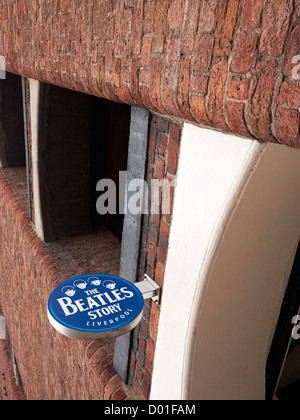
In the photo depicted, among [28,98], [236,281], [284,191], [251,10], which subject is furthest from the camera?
[28,98]

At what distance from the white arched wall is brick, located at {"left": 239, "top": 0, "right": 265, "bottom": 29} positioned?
393 mm

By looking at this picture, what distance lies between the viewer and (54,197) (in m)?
4.16

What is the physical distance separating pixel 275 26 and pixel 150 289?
1475mm

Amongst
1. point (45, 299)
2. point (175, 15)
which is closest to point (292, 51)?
point (175, 15)

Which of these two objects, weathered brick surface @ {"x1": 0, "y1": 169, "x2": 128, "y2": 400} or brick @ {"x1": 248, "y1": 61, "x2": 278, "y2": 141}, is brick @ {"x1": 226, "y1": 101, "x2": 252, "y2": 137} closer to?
brick @ {"x1": 248, "y1": 61, "x2": 278, "y2": 141}

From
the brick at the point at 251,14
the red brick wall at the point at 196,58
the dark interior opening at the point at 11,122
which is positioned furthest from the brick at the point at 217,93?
the dark interior opening at the point at 11,122

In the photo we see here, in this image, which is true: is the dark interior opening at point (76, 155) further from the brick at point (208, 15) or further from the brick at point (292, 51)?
the brick at point (292, 51)

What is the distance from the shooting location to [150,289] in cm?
201

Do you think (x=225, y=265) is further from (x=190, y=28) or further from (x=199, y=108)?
(x=190, y=28)

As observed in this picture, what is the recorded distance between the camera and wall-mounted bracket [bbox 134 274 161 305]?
1970 millimetres

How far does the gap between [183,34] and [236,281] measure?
1145 millimetres

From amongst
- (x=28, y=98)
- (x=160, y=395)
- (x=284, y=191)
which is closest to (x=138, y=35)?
(x=284, y=191)

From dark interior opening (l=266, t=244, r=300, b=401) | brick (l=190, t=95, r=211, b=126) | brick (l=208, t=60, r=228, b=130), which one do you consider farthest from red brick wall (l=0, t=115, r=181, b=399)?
dark interior opening (l=266, t=244, r=300, b=401)
